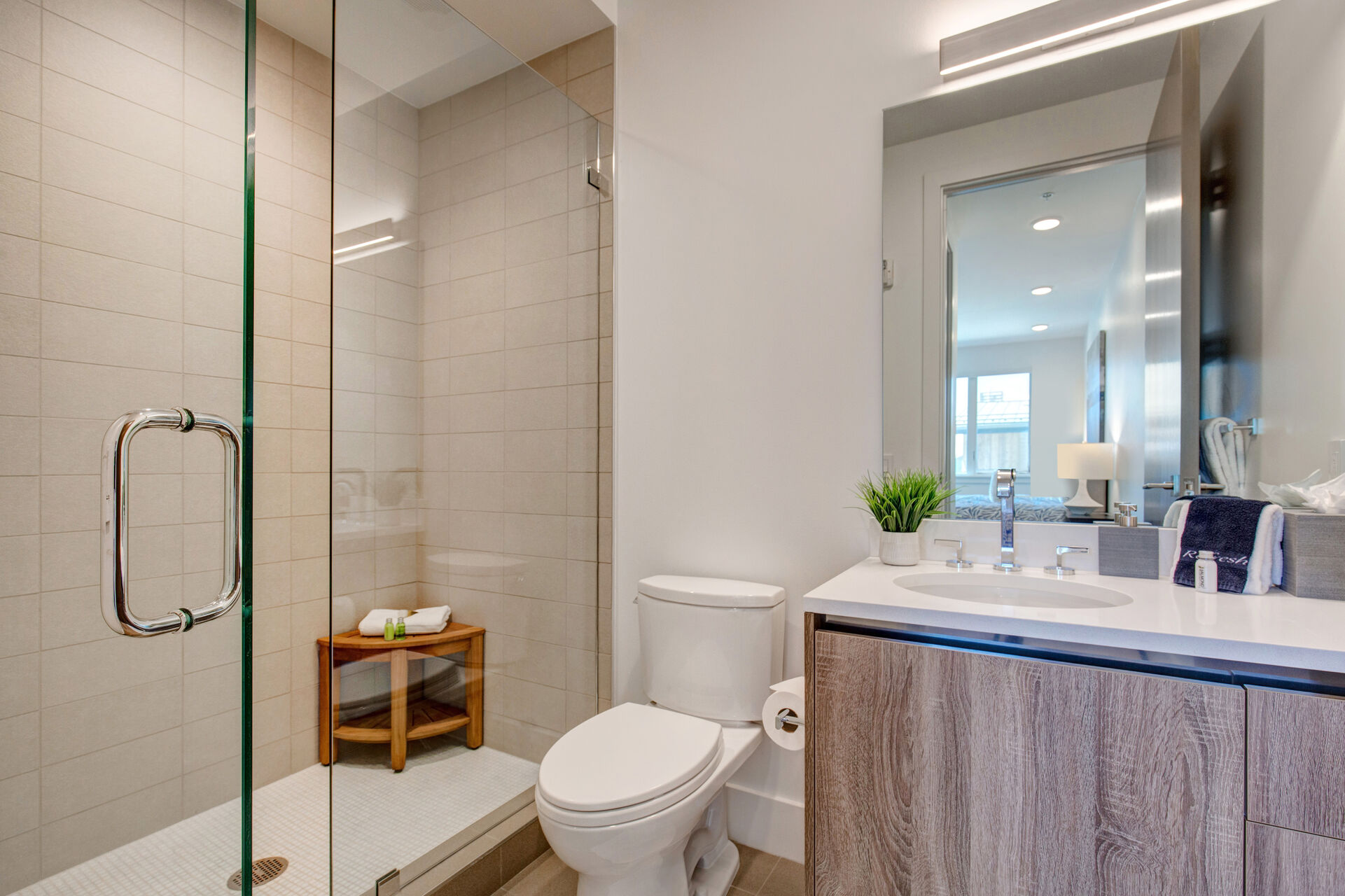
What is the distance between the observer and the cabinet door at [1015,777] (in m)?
0.93

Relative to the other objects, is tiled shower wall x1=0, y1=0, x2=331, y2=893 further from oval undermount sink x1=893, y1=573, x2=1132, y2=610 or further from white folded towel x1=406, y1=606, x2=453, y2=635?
oval undermount sink x1=893, y1=573, x2=1132, y2=610

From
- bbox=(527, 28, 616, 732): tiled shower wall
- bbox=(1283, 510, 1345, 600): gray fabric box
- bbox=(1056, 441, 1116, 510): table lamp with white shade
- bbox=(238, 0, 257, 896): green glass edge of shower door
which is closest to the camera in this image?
bbox=(238, 0, 257, 896): green glass edge of shower door

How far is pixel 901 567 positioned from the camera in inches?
61.0

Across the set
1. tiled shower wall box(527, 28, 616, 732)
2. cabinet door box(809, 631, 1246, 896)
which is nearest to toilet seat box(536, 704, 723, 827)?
cabinet door box(809, 631, 1246, 896)

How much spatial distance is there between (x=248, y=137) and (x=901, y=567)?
155 cm

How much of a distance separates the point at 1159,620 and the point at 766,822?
1.22 meters

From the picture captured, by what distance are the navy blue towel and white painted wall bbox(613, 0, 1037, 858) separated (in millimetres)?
664

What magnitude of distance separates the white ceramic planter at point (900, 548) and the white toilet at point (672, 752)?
0.32m

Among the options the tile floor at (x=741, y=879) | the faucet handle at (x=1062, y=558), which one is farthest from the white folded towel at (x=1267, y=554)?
the tile floor at (x=741, y=879)

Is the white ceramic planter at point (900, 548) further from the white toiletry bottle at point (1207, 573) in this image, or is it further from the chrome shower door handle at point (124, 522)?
the chrome shower door handle at point (124, 522)

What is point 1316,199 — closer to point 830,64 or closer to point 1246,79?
point 1246,79

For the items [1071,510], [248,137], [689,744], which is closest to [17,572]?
[248,137]

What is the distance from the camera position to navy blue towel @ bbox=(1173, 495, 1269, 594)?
3.99 ft

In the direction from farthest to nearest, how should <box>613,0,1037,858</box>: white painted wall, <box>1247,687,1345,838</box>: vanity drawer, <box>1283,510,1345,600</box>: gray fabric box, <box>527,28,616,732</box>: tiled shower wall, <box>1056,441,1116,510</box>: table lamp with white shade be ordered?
<box>527,28,616,732</box>: tiled shower wall → <box>613,0,1037,858</box>: white painted wall → <box>1056,441,1116,510</box>: table lamp with white shade → <box>1283,510,1345,600</box>: gray fabric box → <box>1247,687,1345,838</box>: vanity drawer
